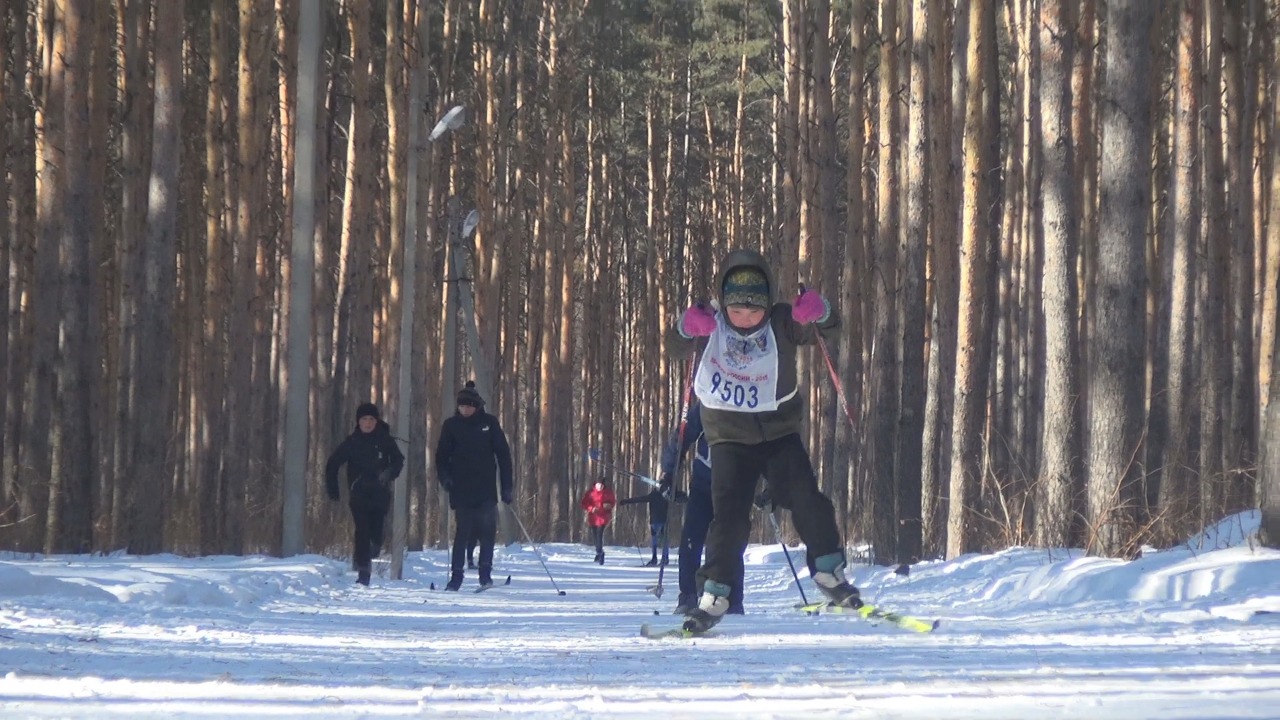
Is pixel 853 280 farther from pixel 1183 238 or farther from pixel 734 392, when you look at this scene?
pixel 734 392

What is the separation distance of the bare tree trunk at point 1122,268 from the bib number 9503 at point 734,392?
4.44m

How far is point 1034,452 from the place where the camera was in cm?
2894

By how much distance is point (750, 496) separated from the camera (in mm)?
9320

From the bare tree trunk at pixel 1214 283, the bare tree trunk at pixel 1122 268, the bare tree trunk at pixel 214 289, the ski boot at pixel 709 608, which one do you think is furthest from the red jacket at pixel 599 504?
the ski boot at pixel 709 608

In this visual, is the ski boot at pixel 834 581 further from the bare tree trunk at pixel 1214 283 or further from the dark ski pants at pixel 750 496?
the bare tree trunk at pixel 1214 283

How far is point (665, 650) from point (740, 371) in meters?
1.55

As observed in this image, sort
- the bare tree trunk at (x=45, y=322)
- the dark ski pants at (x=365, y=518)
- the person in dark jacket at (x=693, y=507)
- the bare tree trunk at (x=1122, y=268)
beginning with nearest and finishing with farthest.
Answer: the person in dark jacket at (x=693, y=507)
the bare tree trunk at (x=1122, y=268)
the dark ski pants at (x=365, y=518)
the bare tree trunk at (x=45, y=322)

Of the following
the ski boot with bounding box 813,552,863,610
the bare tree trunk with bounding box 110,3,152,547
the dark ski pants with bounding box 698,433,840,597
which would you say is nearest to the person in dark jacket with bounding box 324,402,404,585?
the bare tree trunk with bounding box 110,3,152,547

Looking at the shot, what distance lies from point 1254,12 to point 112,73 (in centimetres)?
1787

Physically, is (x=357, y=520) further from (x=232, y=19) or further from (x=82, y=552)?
(x=232, y=19)

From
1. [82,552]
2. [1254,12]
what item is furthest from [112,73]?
[1254,12]

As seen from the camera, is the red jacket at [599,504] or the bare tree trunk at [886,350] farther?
the red jacket at [599,504]

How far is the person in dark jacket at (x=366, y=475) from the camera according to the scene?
1714 centimetres

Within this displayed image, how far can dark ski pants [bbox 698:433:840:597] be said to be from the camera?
30.1ft
